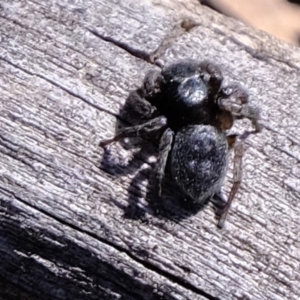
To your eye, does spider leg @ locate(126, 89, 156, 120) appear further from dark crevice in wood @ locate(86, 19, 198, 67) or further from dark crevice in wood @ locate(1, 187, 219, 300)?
dark crevice in wood @ locate(1, 187, 219, 300)

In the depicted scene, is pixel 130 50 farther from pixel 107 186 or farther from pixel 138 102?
pixel 107 186

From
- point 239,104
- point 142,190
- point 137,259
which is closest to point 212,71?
point 239,104

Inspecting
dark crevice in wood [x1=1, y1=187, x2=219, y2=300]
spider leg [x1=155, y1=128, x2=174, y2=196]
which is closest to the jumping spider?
spider leg [x1=155, y1=128, x2=174, y2=196]

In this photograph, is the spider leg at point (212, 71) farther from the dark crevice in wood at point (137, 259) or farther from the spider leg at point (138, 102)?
the dark crevice in wood at point (137, 259)

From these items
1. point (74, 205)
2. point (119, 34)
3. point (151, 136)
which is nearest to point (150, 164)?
point (151, 136)

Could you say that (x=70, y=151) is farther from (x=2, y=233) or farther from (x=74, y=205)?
(x=2, y=233)
